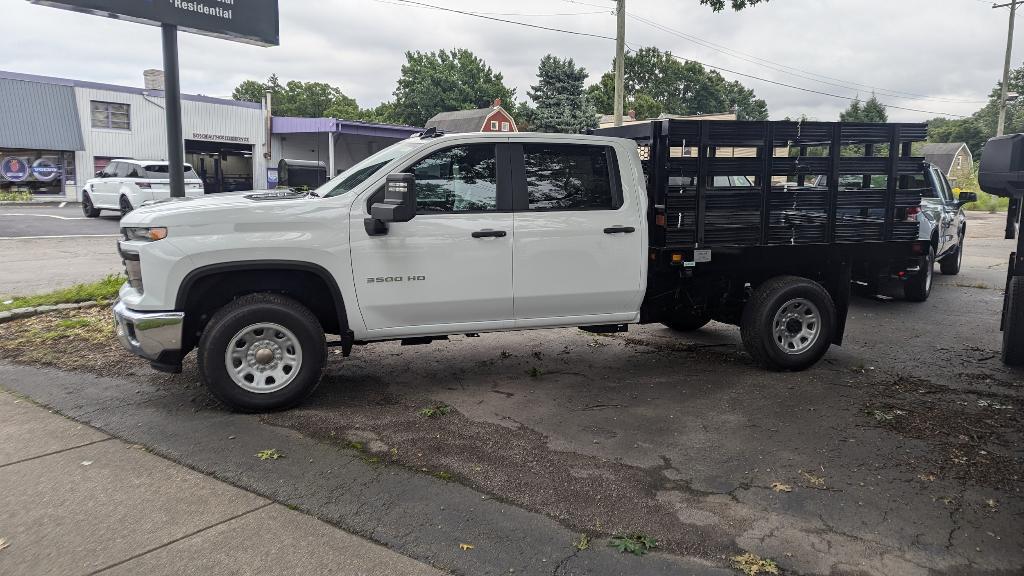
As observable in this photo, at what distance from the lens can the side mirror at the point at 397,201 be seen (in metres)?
5.01

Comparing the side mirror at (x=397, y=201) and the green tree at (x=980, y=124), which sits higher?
the green tree at (x=980, y=124)

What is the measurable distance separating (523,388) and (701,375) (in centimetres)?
163

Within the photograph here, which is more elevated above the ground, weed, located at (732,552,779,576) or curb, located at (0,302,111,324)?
curb, located at (0,302,111,324)

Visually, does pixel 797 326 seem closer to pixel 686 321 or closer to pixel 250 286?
pixel 686 321

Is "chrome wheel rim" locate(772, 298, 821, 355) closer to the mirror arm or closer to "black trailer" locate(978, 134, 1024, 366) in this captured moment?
"black trailer" locate(978, 134, 1024, 366)

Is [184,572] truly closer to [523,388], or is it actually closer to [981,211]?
[523,388]

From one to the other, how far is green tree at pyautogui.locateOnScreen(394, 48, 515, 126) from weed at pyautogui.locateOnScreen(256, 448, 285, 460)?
64.5 m

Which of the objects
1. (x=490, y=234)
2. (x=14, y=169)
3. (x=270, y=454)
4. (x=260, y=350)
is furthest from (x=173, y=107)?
(x=14, y=169)

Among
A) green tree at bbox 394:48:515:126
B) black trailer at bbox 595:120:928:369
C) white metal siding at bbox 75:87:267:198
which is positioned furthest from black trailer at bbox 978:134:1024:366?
green tree at bbox 394:48:515:126

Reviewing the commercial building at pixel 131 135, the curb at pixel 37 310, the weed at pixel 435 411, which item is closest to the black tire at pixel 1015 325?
the weed at pixel 435 411

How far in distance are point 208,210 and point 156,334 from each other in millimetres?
916

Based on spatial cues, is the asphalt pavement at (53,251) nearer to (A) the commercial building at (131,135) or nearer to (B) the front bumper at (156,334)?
(B) the front bumper at (156,334)

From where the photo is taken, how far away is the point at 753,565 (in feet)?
10.8

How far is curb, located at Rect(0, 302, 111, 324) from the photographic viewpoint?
8.12 m
